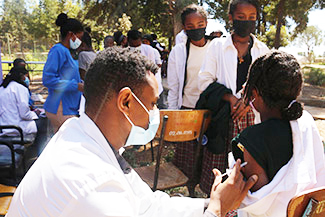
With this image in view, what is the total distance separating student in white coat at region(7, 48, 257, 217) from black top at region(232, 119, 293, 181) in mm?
101

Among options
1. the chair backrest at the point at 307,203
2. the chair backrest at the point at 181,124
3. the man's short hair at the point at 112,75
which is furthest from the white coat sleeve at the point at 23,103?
the chair backrest at the point at 307,203

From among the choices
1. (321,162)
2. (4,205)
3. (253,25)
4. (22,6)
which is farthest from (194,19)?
(22,6)

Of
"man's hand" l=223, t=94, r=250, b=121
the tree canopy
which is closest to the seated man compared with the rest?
"man's hand" l=223, t=94, r=250, b=121

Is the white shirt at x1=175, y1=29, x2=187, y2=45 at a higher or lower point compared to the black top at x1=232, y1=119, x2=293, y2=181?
higher

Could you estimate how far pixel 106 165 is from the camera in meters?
0.97

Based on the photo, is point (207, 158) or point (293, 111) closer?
point (293, 111)

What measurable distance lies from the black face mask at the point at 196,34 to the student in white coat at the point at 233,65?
432 millimetres

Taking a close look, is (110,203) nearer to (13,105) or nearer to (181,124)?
(181,124)

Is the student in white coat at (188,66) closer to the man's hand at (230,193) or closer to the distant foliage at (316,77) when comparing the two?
the man's hand at (230,193)

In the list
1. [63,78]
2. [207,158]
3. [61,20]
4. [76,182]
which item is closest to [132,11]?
[61,20]

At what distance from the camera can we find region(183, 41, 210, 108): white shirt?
10.3 feet

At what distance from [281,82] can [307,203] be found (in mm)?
581

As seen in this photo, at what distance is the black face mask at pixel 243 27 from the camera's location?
2625mm

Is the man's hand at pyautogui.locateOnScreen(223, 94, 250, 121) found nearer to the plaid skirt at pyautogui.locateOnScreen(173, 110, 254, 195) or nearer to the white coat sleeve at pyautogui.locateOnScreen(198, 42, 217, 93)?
the plaid skirt at pyautogui.locateOnScreen(173, 110, 254, 195)
